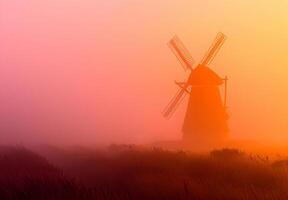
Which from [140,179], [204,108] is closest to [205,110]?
[204,108]

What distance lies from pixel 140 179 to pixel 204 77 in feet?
65.8

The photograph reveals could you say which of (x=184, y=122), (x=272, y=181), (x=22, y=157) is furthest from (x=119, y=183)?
(x=184, y=122)

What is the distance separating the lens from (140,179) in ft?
34.4

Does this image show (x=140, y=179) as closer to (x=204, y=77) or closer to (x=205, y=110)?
(x=205, y=110)

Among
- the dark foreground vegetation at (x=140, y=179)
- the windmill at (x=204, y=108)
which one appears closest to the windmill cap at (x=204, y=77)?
the windmill at (x=204, y=108)

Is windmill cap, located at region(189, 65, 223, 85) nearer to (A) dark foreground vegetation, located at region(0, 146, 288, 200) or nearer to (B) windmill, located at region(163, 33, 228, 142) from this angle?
(B) windmill, located at region(163, 33, 228, 142)

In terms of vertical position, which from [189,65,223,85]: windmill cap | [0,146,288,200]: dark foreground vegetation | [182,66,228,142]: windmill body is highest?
[189,65,223,85]: windmill cap

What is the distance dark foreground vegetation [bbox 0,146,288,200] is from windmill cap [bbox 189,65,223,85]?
13.9 meters

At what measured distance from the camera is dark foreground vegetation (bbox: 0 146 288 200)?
8.30 meters

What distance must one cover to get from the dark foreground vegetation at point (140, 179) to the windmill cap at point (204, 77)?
45.6 ft

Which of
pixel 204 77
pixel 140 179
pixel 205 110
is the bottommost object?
pixel 140 179

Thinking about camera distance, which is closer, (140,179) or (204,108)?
(140,179)

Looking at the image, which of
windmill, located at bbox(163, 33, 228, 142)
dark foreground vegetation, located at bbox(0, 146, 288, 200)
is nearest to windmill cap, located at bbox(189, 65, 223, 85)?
windmill, located at bbox(163, 33, 228, 142)

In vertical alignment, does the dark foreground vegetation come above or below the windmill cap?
below
